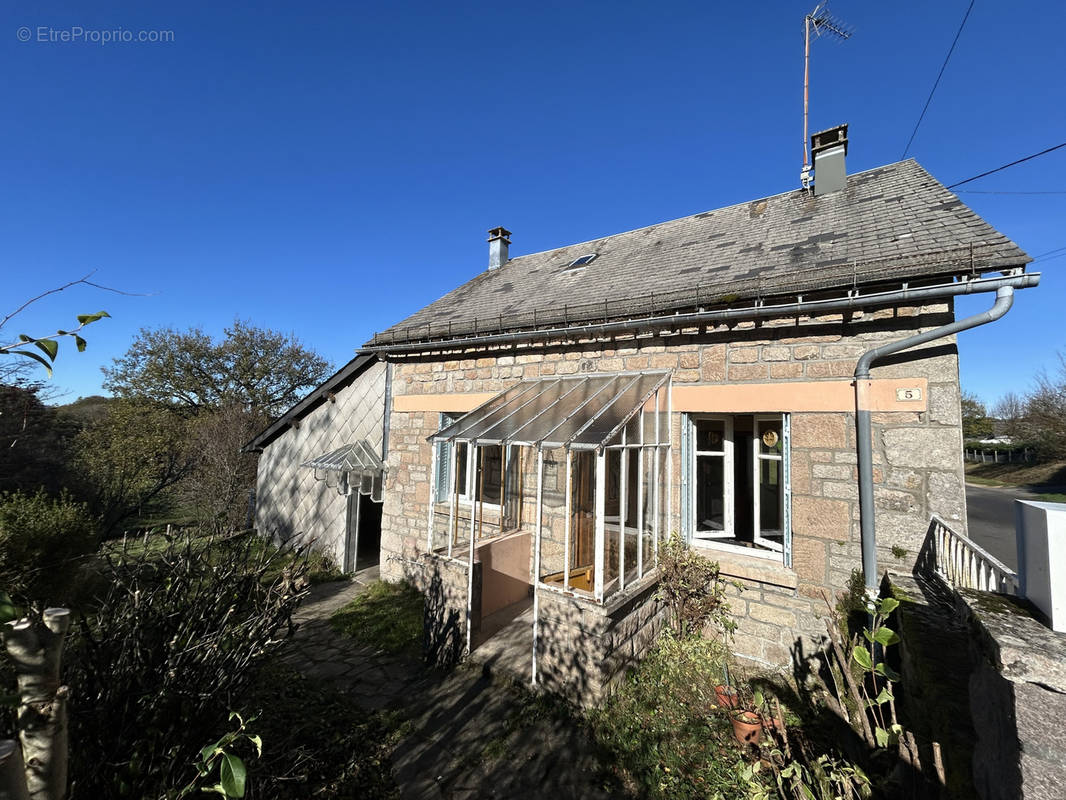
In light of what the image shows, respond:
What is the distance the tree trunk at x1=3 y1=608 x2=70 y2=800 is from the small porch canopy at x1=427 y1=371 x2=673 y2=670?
3.42m

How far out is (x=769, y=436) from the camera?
5461mm

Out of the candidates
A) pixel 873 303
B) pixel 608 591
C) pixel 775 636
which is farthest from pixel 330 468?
pixel 873 303

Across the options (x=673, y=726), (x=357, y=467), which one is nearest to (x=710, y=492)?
(x=673, y=726)

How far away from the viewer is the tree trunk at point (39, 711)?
1.29 m

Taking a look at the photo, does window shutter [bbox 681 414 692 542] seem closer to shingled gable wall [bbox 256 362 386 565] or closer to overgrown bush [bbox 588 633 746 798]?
overgrown bush [bbox 588 633 746 798]

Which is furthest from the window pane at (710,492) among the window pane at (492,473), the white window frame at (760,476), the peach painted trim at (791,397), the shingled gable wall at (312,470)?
the shingled gable wall at (312,470)

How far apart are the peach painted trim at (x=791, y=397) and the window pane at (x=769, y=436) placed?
16.3 inches

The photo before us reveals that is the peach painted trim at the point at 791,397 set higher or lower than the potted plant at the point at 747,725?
higher

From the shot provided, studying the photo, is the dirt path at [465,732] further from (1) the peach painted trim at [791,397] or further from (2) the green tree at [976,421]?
(2) the green tree at [976,421]

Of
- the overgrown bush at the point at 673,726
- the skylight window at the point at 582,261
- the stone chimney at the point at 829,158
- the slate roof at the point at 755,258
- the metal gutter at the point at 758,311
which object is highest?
the stone chimney at the point at 829,158

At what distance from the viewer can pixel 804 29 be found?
8.53m

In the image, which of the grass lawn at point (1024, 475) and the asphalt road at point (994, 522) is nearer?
the asphalt road at point (994, 522)

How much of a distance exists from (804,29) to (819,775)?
11894 mm

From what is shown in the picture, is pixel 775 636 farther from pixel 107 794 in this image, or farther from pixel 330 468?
pixel 330 468
